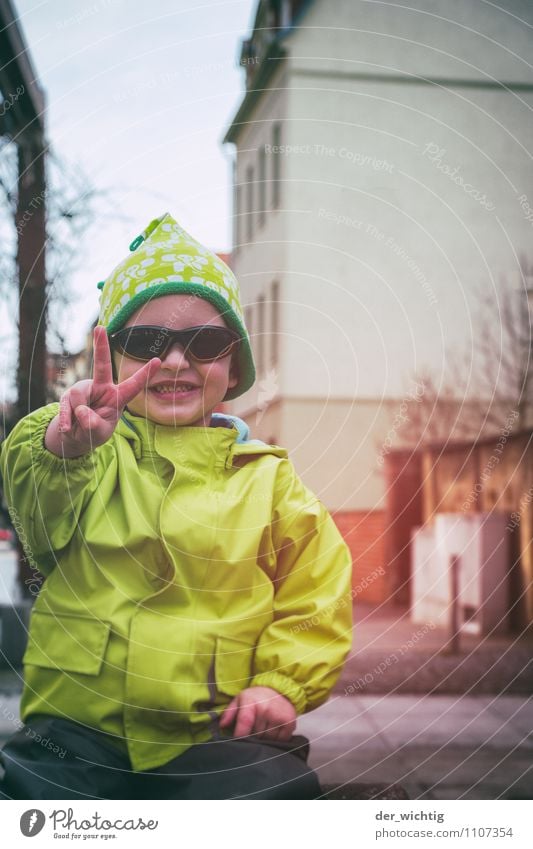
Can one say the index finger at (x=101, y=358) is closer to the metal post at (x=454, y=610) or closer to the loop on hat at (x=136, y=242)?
the loop on hat at (x=136, y=242)

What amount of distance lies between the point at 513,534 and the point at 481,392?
980 mm

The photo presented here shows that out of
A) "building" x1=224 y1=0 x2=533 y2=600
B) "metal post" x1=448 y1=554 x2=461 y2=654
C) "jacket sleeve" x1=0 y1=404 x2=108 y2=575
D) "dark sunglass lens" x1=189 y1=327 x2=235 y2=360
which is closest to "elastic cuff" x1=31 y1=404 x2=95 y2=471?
"jacket sleeve" x1=0 y1=404 x2=108 y2=575

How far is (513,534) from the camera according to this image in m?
2.99

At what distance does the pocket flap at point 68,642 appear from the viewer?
4.64 ft

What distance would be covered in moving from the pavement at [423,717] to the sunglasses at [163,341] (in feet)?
2.58

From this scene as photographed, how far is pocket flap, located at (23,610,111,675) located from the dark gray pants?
0.28 ft

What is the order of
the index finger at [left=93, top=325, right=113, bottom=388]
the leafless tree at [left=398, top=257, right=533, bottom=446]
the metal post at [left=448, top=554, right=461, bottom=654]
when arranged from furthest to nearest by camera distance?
the metal post at [left=448, top=554, right=461, bottom=654]
the leafless tree at [left=398, top=257, right=533, bottom=446]
the index finger at [left=93, top=325, right=113, bottom=388]


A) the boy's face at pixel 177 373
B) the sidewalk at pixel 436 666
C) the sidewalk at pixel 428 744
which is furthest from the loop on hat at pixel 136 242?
the sidewalk at pixel 436 666

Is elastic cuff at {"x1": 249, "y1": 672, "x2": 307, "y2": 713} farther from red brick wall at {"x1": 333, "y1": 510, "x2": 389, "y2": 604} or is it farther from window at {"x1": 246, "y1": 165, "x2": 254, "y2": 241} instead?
window at {"x1": 246, "y1": 165, "x2": 254, "y2": 241}

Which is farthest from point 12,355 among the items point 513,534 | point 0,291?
point 513,534

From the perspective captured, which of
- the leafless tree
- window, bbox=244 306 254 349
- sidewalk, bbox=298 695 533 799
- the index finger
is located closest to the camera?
the index finger

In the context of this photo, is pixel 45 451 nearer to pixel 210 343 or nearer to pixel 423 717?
pixel 210 343

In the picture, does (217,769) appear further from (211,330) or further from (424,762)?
(424,762)

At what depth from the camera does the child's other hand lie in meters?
1.42
